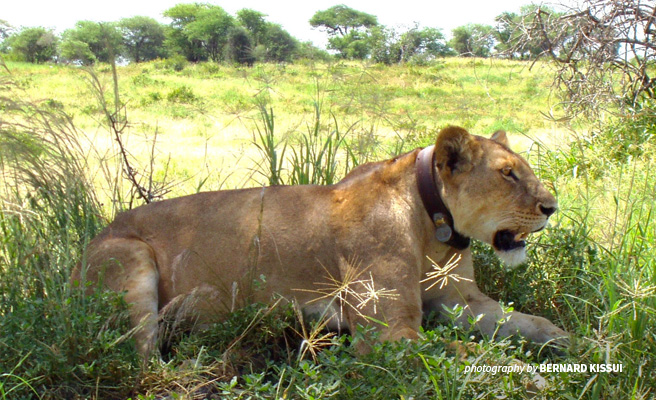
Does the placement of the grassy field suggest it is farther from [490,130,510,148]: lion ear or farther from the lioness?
[490,130,510,148]: lion ear

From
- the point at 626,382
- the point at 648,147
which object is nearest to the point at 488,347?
the point at 626,382

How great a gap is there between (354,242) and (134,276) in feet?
3.64

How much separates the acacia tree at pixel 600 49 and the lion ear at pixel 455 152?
4644 millimetres

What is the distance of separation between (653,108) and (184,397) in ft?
20.6

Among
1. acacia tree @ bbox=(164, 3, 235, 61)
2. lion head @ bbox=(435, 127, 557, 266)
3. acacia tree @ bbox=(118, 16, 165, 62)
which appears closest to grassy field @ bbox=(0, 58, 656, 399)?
lion head @ bbox=(435, 127, 557, 266)

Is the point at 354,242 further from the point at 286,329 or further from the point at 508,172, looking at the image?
the point at 508,172

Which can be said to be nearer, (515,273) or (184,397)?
(184,397)

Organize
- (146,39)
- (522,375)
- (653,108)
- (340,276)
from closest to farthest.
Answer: (522,375), (340,276), (653,108), (146,39)

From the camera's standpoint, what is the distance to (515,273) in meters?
3.86

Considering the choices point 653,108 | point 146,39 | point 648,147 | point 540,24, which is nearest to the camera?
point 648,147

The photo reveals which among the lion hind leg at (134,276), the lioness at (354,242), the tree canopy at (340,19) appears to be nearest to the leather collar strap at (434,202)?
the lioness at (354,242)

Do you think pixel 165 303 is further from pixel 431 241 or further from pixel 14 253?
pixel 431 241

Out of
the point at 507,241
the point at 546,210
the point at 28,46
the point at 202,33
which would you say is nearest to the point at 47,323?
the point at 507,241

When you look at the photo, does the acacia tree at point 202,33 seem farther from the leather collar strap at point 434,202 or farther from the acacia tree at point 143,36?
the leather collar strap at point 434,202
